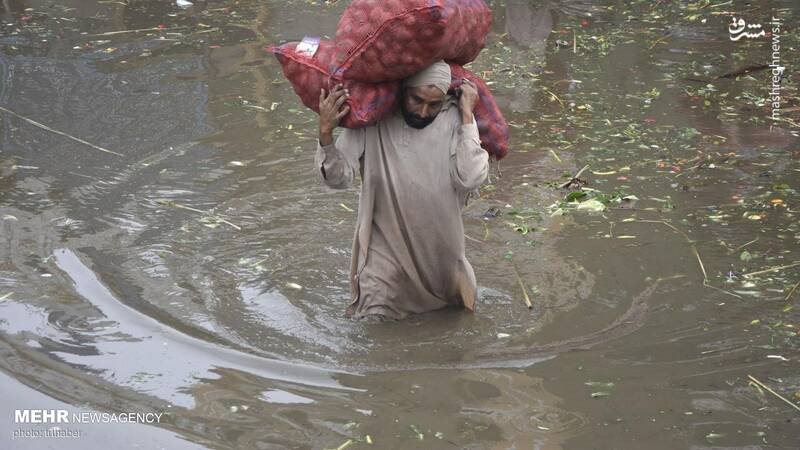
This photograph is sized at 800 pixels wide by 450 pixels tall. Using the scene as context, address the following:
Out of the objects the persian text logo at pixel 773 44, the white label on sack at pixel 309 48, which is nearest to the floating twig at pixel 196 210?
the white label on sack at pixel 309 48

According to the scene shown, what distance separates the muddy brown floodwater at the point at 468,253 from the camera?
13.0 ft

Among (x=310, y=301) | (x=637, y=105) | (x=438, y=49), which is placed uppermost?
(x=438, y=49)

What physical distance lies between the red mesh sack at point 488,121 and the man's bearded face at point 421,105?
262 mm

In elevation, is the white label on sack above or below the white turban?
above

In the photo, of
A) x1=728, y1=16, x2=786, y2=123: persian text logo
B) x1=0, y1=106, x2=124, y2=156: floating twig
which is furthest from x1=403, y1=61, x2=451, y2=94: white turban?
x1=728, y1=16, x2=786, y2=123: persian text logo

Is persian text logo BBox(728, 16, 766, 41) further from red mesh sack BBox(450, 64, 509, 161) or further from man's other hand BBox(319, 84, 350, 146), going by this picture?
man's other hand BBox(319, 84, 350, 146)

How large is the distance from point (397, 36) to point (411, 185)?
0.74 meters

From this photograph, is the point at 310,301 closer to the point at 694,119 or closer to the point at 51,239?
the point at 51,239

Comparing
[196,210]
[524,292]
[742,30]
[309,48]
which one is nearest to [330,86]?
[309,48]

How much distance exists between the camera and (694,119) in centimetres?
768

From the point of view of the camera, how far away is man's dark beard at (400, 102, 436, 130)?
438 centimetres

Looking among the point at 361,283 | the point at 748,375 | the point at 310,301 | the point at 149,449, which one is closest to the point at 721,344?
the point at 748,375

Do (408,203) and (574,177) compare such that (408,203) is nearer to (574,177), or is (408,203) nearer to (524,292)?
(524,292)

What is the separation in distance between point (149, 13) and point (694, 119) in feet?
20.4
